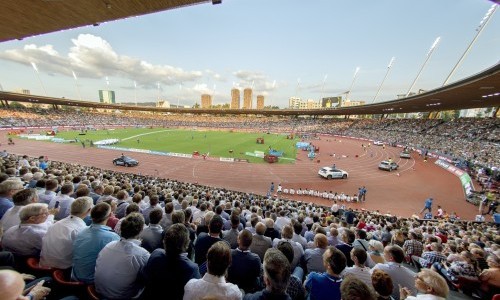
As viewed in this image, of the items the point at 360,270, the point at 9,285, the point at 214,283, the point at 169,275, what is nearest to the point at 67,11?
the point at 9,285

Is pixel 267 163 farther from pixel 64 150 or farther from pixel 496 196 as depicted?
pixel 64 150

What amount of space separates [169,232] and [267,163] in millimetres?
29598

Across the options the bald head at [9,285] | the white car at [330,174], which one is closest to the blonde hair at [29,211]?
the bald head at [9,285]

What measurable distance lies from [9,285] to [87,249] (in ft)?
6.35

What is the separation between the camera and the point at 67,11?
8891 mm

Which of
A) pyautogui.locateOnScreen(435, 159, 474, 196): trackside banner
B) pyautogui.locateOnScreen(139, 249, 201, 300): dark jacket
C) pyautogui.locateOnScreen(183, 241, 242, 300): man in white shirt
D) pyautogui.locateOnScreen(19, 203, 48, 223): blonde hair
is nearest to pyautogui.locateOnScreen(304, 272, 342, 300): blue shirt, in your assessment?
pyautogui.locateOnScreen(183, 241, 242, 300): man in white shirt

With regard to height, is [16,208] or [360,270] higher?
[16,208]

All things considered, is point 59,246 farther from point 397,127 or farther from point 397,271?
point 397,127

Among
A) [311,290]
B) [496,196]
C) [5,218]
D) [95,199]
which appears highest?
[5,218]

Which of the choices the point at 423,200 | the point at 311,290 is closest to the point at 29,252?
the point at 311,290

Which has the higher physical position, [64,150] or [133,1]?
[133,1]

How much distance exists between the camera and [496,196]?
64.6ft

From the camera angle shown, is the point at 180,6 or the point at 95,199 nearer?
the point at 95,199

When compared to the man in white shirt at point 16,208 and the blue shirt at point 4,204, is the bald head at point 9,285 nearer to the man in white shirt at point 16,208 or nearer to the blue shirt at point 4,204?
the man in white shirt at point 16,208
